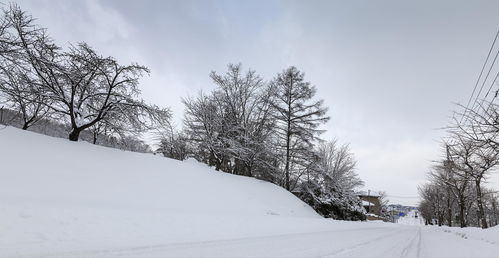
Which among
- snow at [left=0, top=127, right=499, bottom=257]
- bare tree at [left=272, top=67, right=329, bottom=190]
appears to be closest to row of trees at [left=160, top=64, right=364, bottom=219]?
bare tree at [left=272, top=67, right=329, bottom=190]

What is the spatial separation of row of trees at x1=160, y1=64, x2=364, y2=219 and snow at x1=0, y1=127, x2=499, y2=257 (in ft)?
29.6

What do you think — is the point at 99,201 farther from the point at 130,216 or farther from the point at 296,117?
the point at 296,117

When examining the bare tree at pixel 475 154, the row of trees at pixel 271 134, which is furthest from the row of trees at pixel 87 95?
the bare tree at pixel 475 154

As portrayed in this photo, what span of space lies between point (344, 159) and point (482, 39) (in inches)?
1156

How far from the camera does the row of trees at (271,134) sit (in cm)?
2359

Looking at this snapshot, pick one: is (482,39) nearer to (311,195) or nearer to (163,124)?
(163,124)

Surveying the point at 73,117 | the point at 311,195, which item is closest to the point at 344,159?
the point at 311,195

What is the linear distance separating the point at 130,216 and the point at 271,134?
63.7ft

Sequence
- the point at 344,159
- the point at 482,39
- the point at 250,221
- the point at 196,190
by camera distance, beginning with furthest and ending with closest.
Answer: the point at 344,159 < the point at 196,190 < the point at 250,221 < the point at 482,39

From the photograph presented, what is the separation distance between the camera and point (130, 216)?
654 cm

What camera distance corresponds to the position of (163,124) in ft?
46.8

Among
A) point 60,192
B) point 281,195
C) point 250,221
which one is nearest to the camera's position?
point 60,192

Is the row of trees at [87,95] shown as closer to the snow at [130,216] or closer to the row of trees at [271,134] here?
the snow at [130,216]

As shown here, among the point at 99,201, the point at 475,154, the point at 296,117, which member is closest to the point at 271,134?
the point at 296,117
